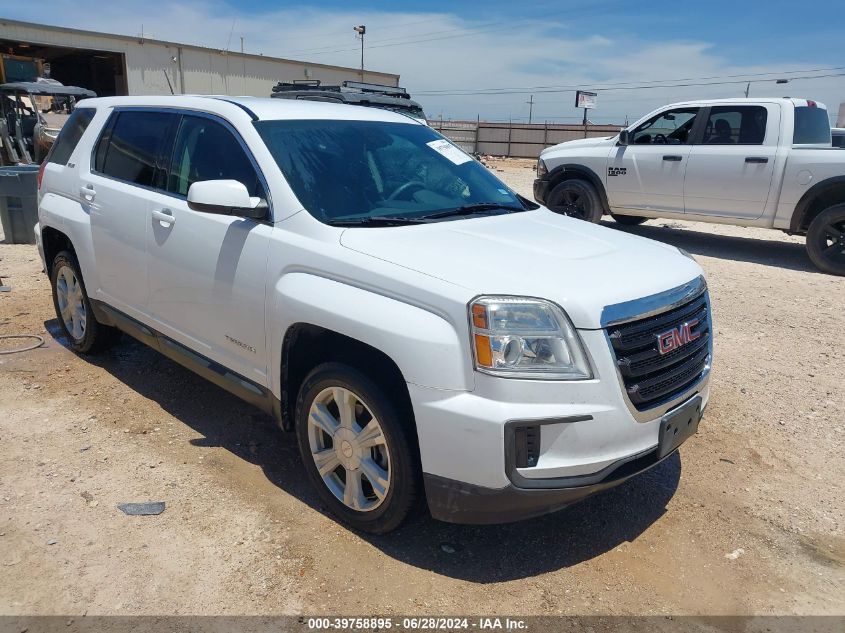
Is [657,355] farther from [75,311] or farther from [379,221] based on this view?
[75,311]

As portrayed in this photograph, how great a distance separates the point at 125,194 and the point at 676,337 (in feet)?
10.9

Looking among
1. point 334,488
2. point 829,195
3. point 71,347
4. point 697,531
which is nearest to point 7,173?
point 71,347

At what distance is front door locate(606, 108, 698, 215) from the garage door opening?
909 inches

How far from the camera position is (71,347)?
5.28 meters

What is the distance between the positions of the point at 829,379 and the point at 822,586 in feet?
8.63

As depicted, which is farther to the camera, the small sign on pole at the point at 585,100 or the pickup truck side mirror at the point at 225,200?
the small sign on pole at the point at 585,100

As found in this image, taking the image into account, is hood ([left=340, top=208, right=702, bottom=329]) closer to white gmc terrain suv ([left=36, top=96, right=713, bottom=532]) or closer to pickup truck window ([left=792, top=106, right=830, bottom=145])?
white gmc terrain suv ([left=36, top=96, right=713, bottom=532])

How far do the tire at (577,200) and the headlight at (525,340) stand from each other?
8.02 metres

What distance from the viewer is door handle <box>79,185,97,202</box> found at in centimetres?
443

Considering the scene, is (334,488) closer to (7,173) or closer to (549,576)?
(549,576)

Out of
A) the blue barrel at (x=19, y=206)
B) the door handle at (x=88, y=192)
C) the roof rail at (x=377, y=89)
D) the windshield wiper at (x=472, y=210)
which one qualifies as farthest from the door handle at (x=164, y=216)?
the roof rail at (x=377, y=89)

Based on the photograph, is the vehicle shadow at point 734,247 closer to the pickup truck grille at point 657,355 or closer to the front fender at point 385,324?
the pickup truck grille at point 657,355

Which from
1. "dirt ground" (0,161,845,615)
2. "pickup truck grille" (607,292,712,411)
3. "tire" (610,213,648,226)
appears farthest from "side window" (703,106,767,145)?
"pickup truck grille" (607,292,712,411)

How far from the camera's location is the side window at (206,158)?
3439 millimetres
